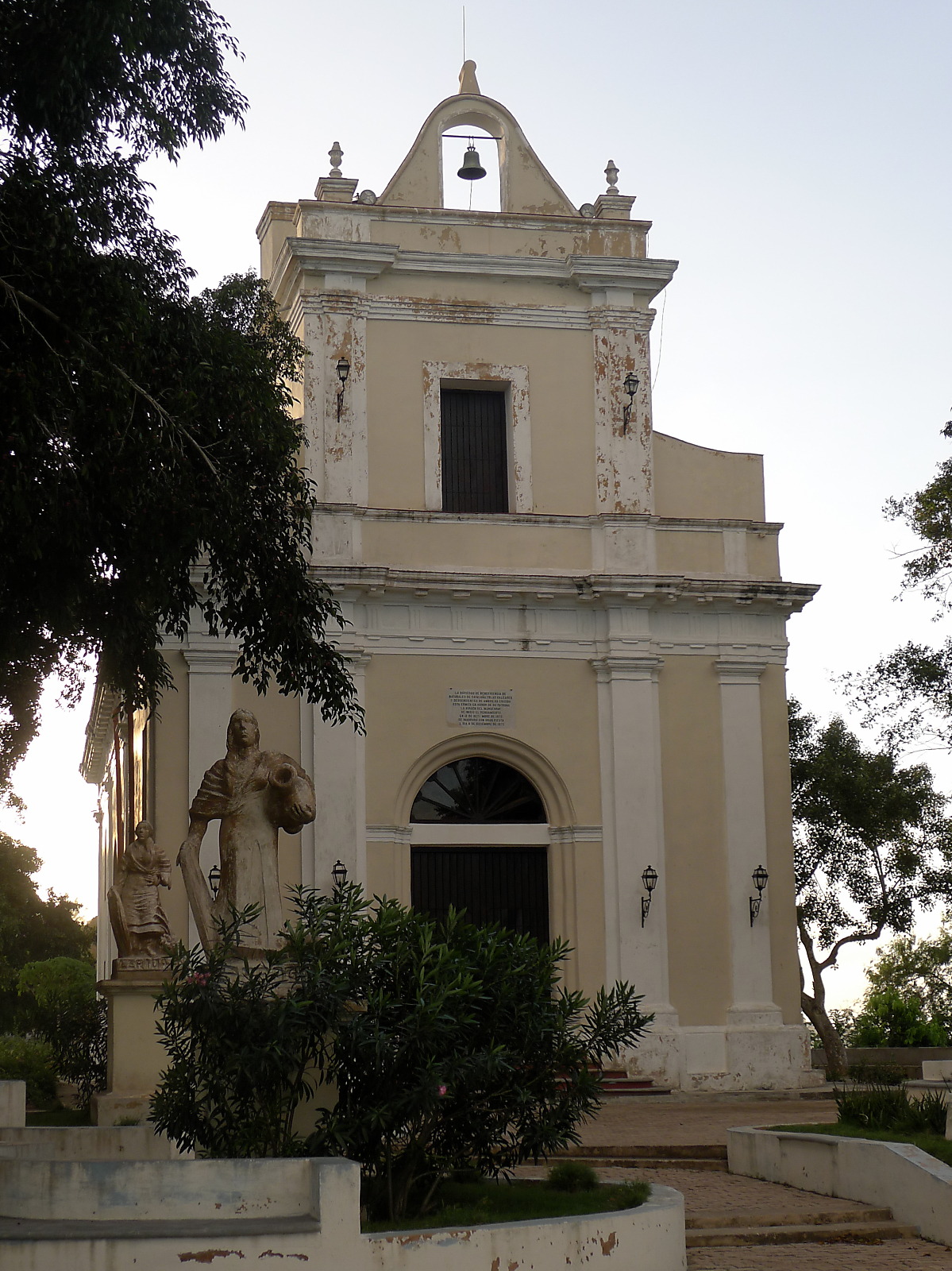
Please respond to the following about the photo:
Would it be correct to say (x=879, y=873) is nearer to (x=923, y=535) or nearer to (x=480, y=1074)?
(x=923, y=535)

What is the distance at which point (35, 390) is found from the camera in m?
11.6

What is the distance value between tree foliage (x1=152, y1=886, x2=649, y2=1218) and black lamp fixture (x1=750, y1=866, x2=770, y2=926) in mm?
12777

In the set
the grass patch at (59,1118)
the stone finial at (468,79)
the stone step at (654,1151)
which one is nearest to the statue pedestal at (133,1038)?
the grass patch at (59,1118)

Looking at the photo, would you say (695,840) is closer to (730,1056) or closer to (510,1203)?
(730,1056)

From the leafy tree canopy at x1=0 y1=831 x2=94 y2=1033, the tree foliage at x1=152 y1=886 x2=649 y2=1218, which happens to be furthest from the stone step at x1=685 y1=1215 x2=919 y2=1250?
the leafy tree canopy at x1=0 y1=831 x2=94 y2=1033

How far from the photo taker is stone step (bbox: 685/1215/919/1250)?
32.7 ft

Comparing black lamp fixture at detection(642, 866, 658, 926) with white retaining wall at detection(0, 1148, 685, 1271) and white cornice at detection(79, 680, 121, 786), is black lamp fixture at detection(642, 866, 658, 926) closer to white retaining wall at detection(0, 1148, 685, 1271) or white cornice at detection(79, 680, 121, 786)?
white cornice at detection(79, 680, 121, 786)

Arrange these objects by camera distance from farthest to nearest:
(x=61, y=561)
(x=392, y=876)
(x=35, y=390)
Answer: (x=392, y=876) → (x=61, y=561) → (x=35, y=390)

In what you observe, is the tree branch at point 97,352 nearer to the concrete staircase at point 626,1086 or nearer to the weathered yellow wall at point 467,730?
the weathered yellow wall at point 467,730

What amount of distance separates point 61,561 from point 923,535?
514 inches

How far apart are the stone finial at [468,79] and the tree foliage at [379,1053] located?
715 inches

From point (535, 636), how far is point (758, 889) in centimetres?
466

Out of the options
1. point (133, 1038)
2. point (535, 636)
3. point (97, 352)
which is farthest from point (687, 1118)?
point (97, 352)

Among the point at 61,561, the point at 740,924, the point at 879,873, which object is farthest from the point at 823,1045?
the point at 61,561
